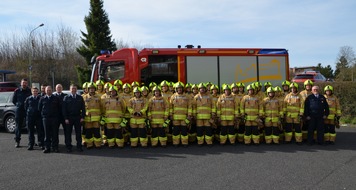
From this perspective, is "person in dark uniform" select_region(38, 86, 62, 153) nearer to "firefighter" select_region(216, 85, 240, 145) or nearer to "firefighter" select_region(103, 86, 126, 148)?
"firefighter" select_region(103, 86, 126, 148)

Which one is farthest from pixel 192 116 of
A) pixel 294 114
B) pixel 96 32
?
pixel 96 32

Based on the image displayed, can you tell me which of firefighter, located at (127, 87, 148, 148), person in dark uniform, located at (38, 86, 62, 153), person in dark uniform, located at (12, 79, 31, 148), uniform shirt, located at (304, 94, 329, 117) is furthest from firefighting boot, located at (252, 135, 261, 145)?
person in dark uniform, located at (12, 79, 31, 148)

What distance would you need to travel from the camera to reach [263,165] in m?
6.90

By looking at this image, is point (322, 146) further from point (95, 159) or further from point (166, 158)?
point (95, 159)

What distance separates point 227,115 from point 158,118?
1940 mm

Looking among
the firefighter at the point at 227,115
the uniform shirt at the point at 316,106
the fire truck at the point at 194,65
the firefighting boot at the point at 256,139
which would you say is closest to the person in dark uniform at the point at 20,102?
the fire truck at the point at 194,65

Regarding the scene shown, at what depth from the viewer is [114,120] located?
893cm

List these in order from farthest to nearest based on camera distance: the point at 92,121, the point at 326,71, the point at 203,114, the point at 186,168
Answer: the point at 326,71, the point at 203,114, the point at 92,121, the point at 186,168

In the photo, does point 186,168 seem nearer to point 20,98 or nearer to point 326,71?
point 20,98

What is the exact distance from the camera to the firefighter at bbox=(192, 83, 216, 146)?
9.19 metres

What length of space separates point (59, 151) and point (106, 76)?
3.74m

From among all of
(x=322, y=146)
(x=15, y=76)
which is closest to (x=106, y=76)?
(x=322, y=146)

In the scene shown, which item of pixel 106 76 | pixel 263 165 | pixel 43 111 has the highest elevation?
pixel 106 76

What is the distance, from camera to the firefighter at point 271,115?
930cm
